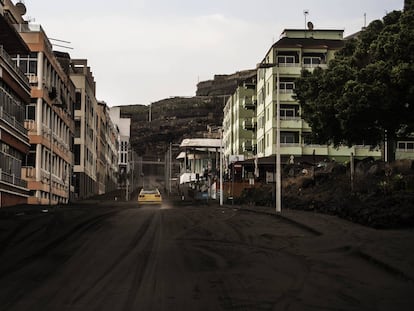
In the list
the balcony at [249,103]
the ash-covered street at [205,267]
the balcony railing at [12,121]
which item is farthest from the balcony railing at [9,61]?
the balcony at [249,103]

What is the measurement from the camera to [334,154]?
80.5 meters

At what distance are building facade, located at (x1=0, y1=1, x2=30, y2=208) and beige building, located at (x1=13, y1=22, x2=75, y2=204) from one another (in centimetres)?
655

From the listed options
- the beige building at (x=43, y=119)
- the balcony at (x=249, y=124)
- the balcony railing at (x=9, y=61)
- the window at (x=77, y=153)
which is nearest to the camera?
the balcony railing at (x=9, y=61)

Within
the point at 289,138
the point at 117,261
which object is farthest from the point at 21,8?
the point at 117,261

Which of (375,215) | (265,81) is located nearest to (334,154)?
(265,81)

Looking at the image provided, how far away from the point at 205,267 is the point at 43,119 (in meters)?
54.5

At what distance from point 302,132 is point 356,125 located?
3838 cm

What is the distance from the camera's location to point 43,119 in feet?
221

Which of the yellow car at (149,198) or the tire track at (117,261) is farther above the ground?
the yellow car at (149,198)

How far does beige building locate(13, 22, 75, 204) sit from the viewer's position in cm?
6488

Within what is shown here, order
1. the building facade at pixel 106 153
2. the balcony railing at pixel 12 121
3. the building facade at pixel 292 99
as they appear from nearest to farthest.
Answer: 1. the balcony railing at pixel 12 121
2. the building facade at pixel 292 99
3. the building facade at pixel 106 153

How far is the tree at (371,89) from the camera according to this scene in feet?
127

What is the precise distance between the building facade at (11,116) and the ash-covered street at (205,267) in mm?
25867

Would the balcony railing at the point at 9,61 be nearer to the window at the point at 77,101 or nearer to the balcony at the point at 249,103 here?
the window at the point at 77,101
